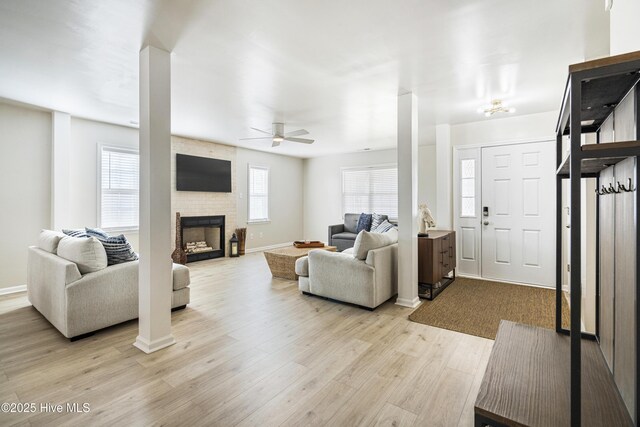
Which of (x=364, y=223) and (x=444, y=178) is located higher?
(x=444, y=178)

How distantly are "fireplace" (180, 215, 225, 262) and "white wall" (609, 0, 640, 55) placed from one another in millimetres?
6510

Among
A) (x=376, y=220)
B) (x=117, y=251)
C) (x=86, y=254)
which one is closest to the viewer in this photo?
(x=86, y=254)

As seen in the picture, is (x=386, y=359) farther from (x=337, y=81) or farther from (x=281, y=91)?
(x=281, y=91)

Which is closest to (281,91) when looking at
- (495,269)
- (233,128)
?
(233,128)

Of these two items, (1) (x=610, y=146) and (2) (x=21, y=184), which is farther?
(2) (x=21, y=184)

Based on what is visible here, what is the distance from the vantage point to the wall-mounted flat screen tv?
20.8ft

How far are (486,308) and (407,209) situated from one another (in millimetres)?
1487

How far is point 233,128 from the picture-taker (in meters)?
5.63

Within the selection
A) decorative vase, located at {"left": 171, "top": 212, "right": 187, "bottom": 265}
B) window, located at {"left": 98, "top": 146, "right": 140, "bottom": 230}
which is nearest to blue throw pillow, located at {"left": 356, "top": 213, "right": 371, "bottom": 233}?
decorative vase, located at {"left": 171, "top": 212, "right": 187, "bottom": 265}

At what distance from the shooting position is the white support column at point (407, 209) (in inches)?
147

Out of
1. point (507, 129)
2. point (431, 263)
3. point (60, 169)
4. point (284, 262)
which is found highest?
point (507, 129)

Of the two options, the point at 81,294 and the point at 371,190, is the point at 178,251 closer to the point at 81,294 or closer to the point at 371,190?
the point at 81,294

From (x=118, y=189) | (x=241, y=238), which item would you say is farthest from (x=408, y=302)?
(x=118, y=189)

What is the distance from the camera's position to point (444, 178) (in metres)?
5.23
